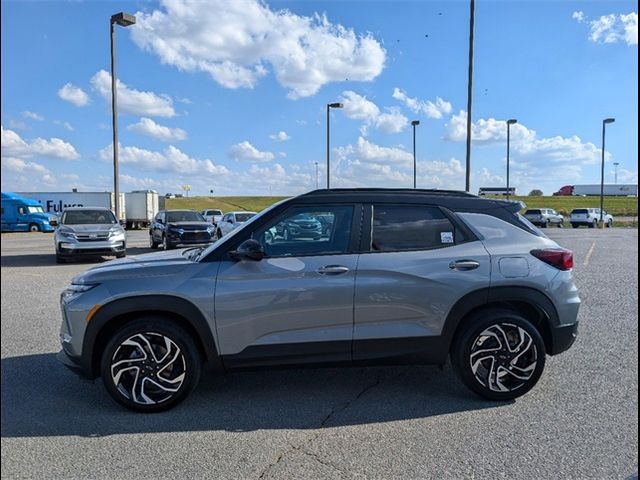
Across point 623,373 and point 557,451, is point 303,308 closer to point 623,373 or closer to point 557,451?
point 557,451

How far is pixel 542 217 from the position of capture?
45031 mm

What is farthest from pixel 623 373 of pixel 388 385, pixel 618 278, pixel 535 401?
pixel 618 278

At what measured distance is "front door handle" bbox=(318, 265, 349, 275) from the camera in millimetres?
3885

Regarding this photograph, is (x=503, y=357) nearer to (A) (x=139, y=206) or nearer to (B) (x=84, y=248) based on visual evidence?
(B) (x=84, y=248)

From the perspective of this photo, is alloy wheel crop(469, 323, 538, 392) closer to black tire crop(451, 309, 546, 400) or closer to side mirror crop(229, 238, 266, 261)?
black tire crop(451, 309, 546, 400)

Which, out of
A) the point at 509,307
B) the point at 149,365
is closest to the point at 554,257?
the point at 509,307

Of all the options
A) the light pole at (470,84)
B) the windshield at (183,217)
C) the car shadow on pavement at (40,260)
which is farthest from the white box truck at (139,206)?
the light pole at (470,84)

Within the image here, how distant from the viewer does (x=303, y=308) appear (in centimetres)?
385

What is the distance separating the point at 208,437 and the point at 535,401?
266cm

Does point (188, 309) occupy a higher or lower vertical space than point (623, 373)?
higher

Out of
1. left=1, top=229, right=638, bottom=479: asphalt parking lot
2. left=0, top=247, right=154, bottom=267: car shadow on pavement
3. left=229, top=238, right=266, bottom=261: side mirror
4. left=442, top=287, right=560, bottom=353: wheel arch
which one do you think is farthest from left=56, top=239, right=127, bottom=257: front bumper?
left=442, top=287, right=560, bottom=353: wheel arch

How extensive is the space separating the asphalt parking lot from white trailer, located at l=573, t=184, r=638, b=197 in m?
107

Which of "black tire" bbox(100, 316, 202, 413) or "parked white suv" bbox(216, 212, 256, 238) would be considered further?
"parked white suv" bbox(216, 212, 256, 238)

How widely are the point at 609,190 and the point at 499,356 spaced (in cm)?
11738
